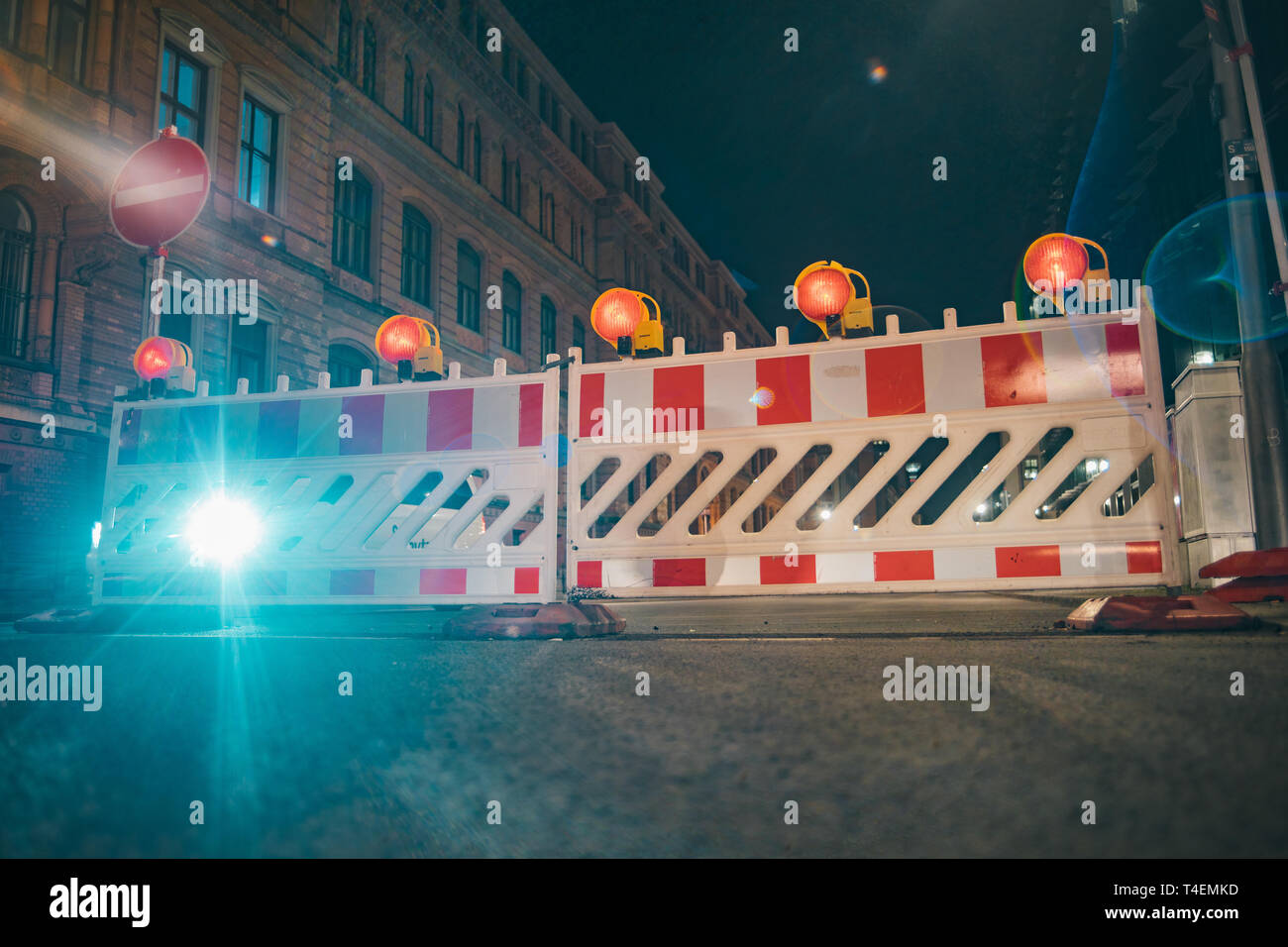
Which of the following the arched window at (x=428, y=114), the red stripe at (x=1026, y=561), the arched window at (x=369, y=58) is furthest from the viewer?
the arched window at (x=428, y=114)

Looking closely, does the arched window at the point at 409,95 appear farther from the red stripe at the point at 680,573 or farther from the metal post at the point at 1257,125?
the red stripe at the point at 680,573

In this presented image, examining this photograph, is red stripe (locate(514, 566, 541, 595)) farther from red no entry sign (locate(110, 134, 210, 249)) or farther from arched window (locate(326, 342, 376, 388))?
arched window (locate(326, 342, 376, 388))

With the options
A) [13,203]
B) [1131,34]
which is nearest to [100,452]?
[13,203]

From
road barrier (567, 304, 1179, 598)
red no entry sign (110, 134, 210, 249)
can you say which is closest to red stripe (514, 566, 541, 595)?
road barrier (567, 304, 1179, 598)

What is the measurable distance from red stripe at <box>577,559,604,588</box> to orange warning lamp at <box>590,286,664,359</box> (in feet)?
4.37

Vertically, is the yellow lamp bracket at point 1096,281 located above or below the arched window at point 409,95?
below

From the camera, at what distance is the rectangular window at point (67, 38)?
1288cm

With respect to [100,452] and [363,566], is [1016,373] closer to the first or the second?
[363,566]

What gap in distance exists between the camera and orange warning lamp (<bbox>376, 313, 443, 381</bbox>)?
18.9 ft

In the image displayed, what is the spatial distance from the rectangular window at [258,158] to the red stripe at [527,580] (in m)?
15.3

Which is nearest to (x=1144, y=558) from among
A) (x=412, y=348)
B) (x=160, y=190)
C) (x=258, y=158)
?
(x=412, y=348)

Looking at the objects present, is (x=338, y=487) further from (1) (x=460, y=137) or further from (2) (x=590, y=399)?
(1) (x=460, y=137)

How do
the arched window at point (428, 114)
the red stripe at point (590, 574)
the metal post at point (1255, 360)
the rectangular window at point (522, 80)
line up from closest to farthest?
the red stripe at point (590, 574)
the metal post at point (1255, 360)
the arched window at point (428, 114)
the rectangular window at point (522, 80)

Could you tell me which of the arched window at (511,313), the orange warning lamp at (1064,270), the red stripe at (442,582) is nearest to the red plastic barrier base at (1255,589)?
the orange warning lamp at (1064,270)
